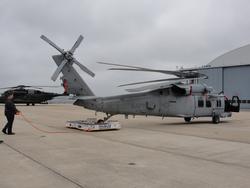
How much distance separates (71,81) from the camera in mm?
15883

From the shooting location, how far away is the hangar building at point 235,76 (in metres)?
48.9

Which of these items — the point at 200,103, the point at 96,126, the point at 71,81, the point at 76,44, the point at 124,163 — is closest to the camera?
the point at 124,163

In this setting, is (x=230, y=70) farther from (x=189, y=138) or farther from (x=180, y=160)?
(x=180, y=160)

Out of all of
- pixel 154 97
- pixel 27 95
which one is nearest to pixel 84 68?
pixel 154 97

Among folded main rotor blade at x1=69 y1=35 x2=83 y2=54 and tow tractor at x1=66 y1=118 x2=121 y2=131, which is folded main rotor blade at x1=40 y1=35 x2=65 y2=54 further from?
tow tractor at x1=66 y1=118 x2=121 y2=131

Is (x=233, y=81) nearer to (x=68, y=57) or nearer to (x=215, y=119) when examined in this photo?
(x=215, y=119)

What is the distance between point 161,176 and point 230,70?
1892 inches

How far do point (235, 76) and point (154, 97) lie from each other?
1452 inches

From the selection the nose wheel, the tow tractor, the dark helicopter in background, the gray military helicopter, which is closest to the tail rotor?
the gray military helicopter

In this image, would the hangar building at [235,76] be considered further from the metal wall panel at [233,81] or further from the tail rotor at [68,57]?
the tail rotor at [68,57]

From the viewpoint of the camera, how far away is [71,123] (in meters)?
16.5

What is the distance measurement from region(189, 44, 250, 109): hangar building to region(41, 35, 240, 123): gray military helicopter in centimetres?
3038

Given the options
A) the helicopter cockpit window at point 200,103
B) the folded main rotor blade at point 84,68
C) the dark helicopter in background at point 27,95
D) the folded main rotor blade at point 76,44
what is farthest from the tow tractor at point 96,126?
the dark helicopter in background at point 27,95

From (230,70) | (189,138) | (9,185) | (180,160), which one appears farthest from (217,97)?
(230,70)
